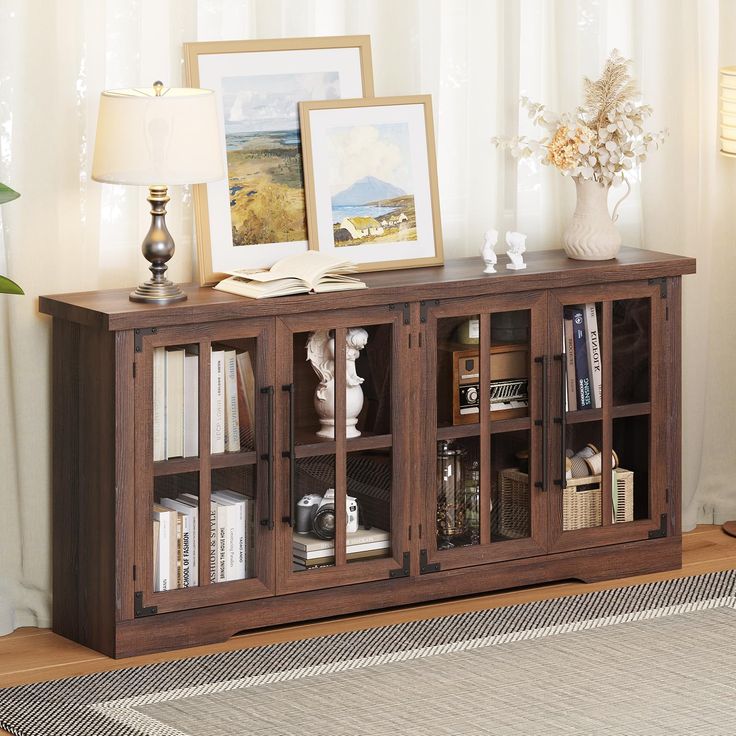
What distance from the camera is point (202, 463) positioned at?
339cm

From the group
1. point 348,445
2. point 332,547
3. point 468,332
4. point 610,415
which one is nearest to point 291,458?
point 348,445

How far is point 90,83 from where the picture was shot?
11.5ft

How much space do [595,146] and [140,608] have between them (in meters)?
1.66

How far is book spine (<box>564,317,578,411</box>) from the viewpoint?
3.81 m

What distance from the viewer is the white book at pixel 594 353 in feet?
12.6

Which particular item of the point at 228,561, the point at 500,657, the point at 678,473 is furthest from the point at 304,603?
the point at 678,473

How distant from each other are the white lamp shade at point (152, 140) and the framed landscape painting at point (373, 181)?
46 centimetres

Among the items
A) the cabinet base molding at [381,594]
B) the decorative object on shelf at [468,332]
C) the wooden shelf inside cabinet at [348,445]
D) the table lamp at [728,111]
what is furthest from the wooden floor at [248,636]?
the table lamp at [728,111]

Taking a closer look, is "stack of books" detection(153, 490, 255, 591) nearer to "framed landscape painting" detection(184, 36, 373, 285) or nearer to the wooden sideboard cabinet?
the wooden sideboard cabinet

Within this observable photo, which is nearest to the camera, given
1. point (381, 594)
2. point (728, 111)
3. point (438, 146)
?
point (381, 594)

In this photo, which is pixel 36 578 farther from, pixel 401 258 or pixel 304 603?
pixel 401 258

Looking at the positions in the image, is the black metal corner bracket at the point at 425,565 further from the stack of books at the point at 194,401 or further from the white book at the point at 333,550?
the stack of books at the point at 194,401

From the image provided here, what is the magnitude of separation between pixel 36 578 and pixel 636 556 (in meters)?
1.60

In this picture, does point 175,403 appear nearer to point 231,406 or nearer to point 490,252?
point 231,406
